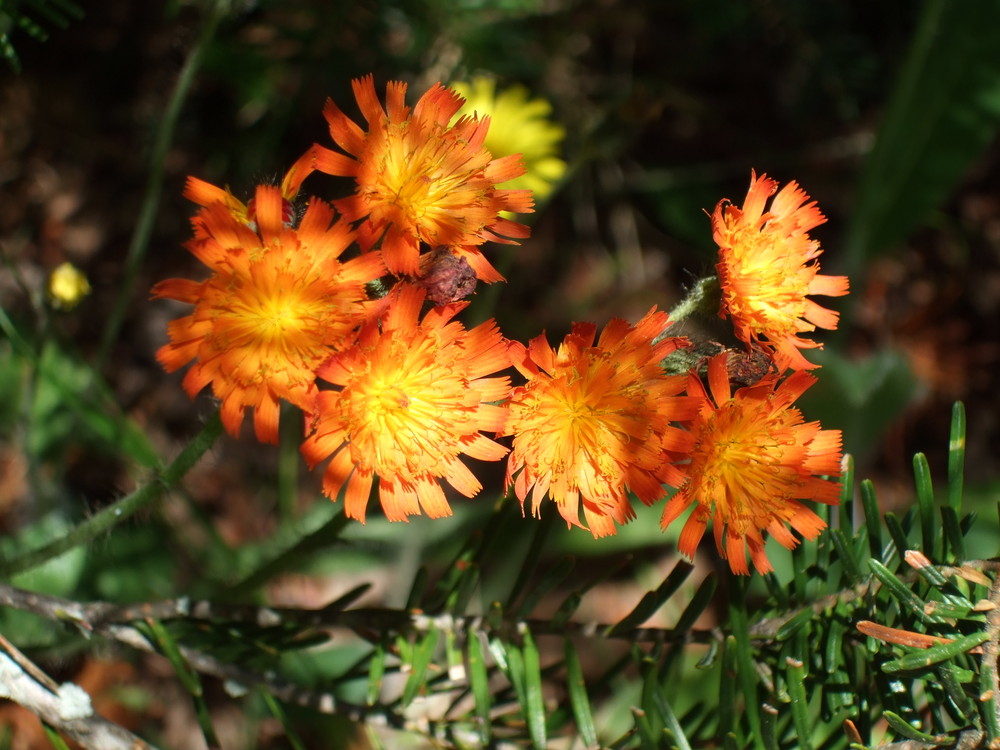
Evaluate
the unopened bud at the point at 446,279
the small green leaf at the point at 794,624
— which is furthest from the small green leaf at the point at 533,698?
the unopened bud at the point at 446,279

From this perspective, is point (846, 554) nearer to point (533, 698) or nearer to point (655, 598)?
point (655, 598)

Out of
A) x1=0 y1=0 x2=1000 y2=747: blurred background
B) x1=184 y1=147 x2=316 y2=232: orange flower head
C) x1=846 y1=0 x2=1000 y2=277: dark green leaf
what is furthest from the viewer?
x1=846 y1=0 x2=1000 y2=277: dark green leaf

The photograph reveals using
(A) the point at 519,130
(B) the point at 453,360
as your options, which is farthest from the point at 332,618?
(A) the point at 519,130

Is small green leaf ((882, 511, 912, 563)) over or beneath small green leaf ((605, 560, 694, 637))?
over

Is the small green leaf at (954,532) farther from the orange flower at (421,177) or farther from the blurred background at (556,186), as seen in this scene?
the blurred background at (556,186)

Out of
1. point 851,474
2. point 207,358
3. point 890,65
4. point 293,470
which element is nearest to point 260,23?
point 293,470

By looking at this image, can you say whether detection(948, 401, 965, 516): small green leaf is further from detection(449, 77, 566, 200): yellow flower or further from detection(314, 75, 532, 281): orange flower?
detection(449, 77, 566, 200): yellow flower

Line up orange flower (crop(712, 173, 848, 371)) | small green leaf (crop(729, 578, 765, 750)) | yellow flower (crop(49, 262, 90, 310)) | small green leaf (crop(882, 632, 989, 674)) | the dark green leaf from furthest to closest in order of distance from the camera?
the dark green leaf < yellow flower (crop(49, 262, 90, 310)) < orange flower (crop(712, 173, 848, 371)) < small green leaf (crop(729, 578, 765, 750)) < small green leaf (crop(882, 632, 989, 674))

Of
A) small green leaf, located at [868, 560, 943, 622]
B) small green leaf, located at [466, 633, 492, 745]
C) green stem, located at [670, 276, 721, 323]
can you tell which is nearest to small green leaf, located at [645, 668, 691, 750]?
small green leaf, located at [466, 633, 492, 745]
